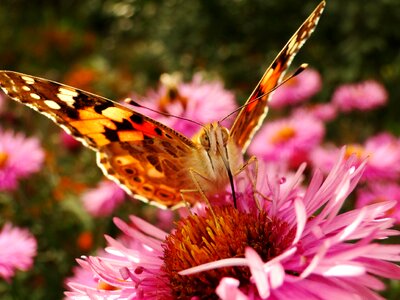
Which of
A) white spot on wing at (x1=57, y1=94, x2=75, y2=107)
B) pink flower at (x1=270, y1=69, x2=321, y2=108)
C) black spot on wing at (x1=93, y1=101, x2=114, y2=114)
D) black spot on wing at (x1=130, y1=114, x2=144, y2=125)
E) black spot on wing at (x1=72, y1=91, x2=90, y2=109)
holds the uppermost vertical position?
pink flower at (x1=270, y1=69, x2=321, y2=108)

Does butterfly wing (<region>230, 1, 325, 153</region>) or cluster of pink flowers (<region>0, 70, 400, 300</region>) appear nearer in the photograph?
cluster of pink flowers (<region>0, 70, 400, 300</region>)

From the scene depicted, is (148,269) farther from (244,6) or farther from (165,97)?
(244,6)

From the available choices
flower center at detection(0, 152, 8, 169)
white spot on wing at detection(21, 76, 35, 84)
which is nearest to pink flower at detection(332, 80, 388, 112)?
flower center at detection(0, 152, 8, 169)

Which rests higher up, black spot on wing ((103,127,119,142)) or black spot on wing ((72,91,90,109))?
black spot on wing ((72,91,90,109))

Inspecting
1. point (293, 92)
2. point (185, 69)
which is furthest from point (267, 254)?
point (185, 69)

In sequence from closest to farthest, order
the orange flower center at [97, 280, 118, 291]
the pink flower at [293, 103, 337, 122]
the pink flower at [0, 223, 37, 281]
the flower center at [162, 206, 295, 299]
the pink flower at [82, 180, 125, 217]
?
the flower center at [162, 206, 295, 299], the orange flower center at [97, 280, 118, 291], the pink flower at [0, 223, 37, 281], the pink flower at [82, 180, 125, 217], the pink flower at [293, 103, 337, 122]

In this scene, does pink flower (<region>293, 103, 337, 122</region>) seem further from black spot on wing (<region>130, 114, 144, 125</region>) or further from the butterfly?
black spot on wing (<region>130, 114, 144, 125</region>)

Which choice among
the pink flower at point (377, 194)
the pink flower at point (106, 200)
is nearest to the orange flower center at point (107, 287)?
the pink flower at point (377, 194)

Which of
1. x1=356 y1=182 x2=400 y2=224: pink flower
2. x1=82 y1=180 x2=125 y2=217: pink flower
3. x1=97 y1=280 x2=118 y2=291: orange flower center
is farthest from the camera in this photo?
x1=82 y1=180 x2=125 y2=217: pink flower
